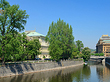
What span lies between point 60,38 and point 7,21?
3394cm

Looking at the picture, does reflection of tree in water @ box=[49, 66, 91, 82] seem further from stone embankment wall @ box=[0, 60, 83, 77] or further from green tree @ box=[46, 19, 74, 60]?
green tree @ box=[46, 19, 74, 60]

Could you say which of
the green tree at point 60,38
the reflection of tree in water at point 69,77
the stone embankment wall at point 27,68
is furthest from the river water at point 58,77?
the green tree at point 60,38

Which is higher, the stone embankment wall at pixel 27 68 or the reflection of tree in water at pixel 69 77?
the stone embankment wall at pixel 27 68

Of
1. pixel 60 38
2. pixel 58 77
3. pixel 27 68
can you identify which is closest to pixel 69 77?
pixel 58 77

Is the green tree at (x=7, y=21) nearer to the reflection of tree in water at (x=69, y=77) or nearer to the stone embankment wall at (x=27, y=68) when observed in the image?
the stone embankment wall at (x=27, y=68)

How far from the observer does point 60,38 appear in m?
72.5

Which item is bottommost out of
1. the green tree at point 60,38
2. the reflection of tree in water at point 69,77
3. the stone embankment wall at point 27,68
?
the reflection of tree in water at point 69,77

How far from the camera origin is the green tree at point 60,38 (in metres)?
67.4

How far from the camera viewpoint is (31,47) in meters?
60.1

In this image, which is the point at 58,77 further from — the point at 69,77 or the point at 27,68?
the point at 27,68

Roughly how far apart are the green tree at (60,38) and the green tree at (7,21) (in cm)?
2422

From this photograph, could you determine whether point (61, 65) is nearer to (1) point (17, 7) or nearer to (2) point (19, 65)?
(2) point (19, 65)

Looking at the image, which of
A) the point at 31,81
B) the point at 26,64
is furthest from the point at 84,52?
the point at 31,81

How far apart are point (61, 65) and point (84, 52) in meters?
44.9
